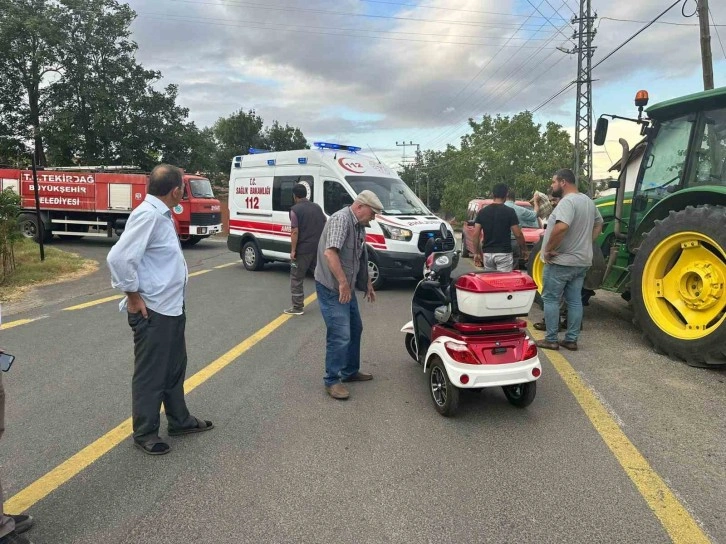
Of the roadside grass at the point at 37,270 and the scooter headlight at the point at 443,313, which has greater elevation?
the scooter headlight at the point at 443,313

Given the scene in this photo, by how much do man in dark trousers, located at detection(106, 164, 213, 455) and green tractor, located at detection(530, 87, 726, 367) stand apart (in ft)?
15.6

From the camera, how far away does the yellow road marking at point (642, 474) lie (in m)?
2.65

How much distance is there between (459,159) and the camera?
46.0m

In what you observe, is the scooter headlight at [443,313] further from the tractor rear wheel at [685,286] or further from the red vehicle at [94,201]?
the red vehicle at [94,201]

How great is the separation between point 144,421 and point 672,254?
5.35 meters

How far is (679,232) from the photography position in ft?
17.4

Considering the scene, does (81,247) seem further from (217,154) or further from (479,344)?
(217,154)

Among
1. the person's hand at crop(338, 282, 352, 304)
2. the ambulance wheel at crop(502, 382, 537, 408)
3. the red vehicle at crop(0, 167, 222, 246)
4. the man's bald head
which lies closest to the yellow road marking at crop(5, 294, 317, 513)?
the person's hand at crop(338, 282, 352, 304)

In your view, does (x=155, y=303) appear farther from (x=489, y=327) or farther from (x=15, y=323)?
(x=15, y=323)

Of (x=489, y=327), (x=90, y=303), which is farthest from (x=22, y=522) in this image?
(x=90, y=303)

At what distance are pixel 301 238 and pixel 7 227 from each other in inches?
256

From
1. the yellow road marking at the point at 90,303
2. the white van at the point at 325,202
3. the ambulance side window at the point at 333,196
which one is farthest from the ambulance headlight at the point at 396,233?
the yellow road marking at the point at 90,303

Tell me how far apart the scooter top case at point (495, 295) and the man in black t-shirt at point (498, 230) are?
2764 millimetres

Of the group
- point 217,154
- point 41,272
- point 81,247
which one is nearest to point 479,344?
point 41,272
